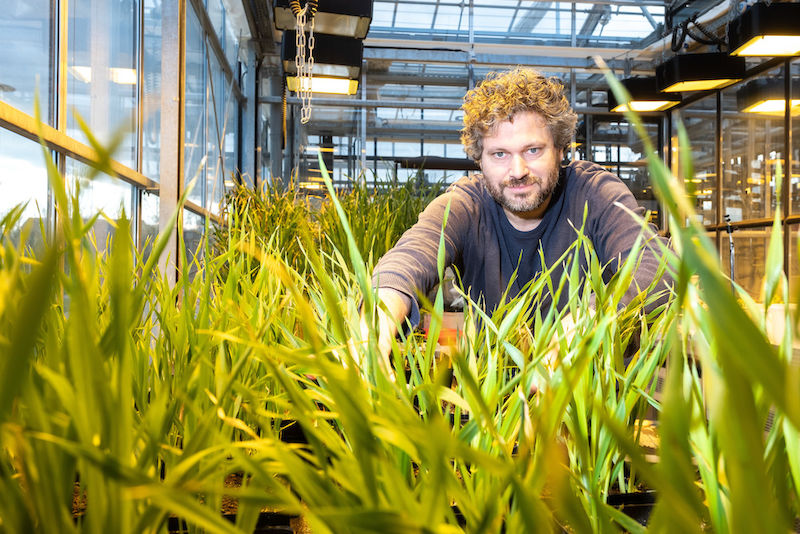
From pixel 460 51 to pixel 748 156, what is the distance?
337 cm

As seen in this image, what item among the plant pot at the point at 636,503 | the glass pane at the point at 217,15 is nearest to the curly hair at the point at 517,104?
the plant pot at the point at 636,503

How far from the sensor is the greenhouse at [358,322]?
148 millimetres

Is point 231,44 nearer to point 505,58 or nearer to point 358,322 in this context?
point 505,58

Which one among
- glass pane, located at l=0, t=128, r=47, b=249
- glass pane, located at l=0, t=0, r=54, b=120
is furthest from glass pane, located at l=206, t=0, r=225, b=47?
glass pane, located at l=0, t=128, r=47, b=249

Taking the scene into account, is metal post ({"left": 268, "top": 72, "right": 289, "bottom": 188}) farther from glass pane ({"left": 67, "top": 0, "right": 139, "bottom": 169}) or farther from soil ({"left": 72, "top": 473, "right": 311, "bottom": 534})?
soil ({"left": 72, "top": 473, "right": 311, "bottom": 534})

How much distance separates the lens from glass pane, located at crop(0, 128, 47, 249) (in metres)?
1.16

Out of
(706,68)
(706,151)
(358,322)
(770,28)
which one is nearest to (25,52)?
(358,322)

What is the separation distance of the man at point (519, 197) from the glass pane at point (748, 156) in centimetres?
493

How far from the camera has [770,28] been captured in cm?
344

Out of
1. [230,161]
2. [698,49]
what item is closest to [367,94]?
[230,161]

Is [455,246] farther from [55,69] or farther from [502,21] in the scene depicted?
[502,21]

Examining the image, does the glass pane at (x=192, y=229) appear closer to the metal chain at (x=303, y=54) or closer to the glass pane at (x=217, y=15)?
the metal chain at (x=303, y=54)

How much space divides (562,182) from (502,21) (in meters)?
6.47

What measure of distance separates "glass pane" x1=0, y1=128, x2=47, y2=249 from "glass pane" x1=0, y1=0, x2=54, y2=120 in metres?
0.08
